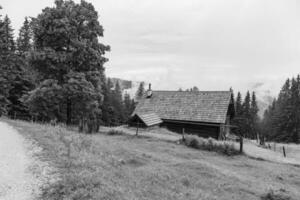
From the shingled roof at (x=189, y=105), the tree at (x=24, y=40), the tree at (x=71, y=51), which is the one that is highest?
the tree at (x=24, y=40)

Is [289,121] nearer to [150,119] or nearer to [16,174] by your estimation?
[150,119]

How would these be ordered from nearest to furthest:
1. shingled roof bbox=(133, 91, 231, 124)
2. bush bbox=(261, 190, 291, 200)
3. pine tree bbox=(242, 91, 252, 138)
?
1. bush bbox=(261, 190, 291, 200)
2. shingled roof bbox=(133, 91, 231, 124)
3. pine tree bbox=(242, 91, 252, 138)

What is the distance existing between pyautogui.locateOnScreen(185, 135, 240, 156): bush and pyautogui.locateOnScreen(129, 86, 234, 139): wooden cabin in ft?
26.6

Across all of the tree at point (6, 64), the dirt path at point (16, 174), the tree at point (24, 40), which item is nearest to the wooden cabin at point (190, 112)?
the tree at point (6, 64)

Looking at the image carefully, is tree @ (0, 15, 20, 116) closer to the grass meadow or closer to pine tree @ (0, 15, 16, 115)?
pine tree @ (0, 15, 16, 115)

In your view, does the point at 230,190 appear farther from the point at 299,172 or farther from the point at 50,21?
the point at 50,21

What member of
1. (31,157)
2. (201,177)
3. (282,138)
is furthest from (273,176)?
(282,138)

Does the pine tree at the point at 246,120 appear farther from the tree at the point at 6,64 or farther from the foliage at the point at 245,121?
the tree at the point at 6,64

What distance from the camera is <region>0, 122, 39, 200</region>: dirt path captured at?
5228mm

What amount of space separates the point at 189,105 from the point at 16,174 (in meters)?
25.5

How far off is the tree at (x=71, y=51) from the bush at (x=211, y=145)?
9.28 m

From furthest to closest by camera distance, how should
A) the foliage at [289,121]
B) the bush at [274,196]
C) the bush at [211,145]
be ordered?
the foliage at [289,121] < the bush at [211,145] < the bush at [274,196]

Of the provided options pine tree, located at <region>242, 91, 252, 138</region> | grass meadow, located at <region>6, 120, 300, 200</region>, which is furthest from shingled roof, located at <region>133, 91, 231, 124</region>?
pine tree, located at <region>242, 91, 252, 138</region>

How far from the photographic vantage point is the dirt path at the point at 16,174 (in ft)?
17.2
